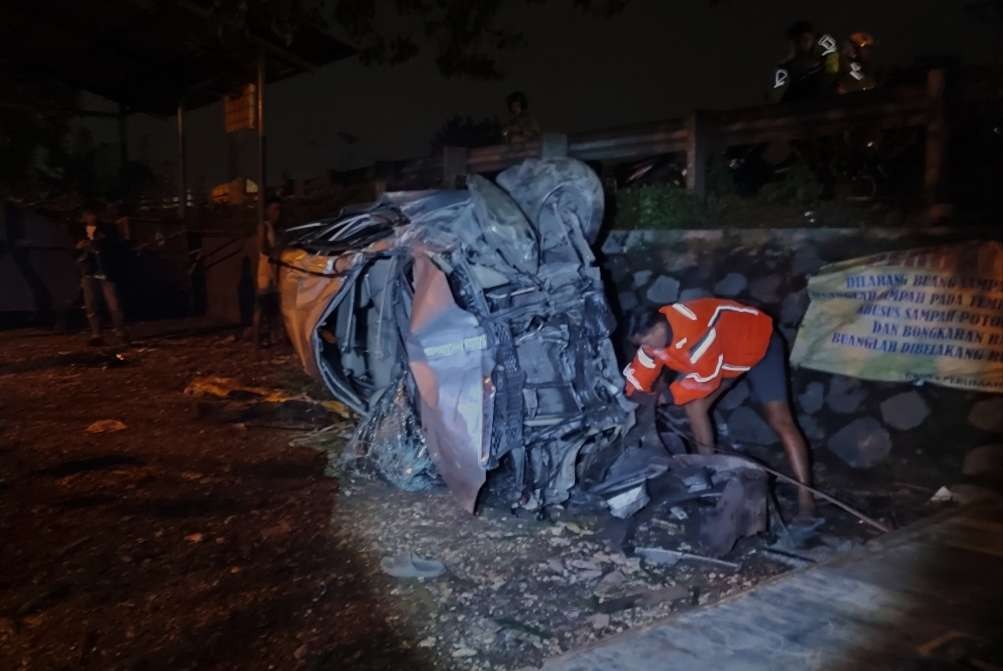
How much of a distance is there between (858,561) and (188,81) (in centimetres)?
1318

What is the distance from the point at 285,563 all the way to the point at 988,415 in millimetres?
4253

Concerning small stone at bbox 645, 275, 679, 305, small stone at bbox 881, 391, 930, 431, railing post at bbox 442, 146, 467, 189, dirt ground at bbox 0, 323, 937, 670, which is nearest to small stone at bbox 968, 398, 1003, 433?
small stone at bbox 881, 391, 930, 431

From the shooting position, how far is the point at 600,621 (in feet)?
12.4

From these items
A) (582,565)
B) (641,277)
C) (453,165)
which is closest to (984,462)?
(582,565)

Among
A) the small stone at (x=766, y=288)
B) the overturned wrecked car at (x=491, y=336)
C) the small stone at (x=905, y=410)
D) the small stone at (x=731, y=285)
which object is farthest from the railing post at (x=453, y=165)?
the small stone at (x=905, y=410)

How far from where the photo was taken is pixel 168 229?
1407cm

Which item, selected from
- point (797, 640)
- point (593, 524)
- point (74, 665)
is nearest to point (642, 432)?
point (593, 524)

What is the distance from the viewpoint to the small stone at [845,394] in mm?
5434

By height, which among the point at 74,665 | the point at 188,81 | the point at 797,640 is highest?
the point at 188,81

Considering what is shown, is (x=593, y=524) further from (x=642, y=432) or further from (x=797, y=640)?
(x=797, y=640)

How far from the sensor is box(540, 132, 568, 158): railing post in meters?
7.72

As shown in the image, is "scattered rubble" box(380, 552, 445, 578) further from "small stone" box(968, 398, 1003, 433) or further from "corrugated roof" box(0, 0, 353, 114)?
"corrugated roof" box(0, 0, 353, 114)

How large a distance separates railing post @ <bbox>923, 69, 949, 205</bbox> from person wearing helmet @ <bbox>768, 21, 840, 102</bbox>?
62.3 inches

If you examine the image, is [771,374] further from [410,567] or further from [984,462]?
[410,567]
